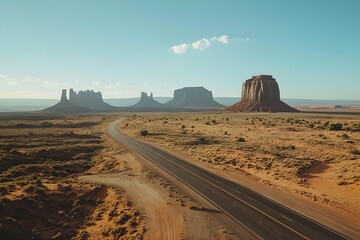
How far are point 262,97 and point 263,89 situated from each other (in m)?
4.88

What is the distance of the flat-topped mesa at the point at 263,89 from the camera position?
174562 millimetres

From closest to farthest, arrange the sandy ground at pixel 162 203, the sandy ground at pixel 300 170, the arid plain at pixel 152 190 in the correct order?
the sandy ground at pixel 162 203
the arid plain at pixel 152 190
the sandy ground at pixel 300 170

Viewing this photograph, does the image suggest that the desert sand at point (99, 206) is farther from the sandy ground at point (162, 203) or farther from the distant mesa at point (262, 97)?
the distant mesa at point (262, 97)

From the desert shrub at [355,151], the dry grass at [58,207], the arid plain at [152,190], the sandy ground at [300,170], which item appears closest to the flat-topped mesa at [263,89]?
the sandy ground at [300,170]

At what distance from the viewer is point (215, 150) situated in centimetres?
4509

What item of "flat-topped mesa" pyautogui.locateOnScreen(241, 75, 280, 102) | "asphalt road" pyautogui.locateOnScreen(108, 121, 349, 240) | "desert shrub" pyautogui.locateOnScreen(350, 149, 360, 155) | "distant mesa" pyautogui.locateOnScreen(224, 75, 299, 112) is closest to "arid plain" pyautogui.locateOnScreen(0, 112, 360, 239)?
"desert shrub" pyautogui.locateOnScreen(350, 149, 360, 155)

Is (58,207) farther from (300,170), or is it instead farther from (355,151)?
(355,151)

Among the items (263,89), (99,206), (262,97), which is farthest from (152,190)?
(263,89)

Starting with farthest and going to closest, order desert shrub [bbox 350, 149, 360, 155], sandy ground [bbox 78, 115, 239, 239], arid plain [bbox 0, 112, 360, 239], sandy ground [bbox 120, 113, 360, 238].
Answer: desert shrub [bbox 350, 149, 360, 155]
sandy ground [bbox 120, 113, 360, 238]
arid plain [bbox 0, 112, 360, 239]
sandy ground [bbox 78, 115, 239, 239]

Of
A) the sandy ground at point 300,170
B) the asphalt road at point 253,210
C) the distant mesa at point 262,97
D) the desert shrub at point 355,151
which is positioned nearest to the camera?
the asphalt road at point 253,210

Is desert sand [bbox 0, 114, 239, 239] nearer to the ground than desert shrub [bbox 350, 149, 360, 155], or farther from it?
nearer to the ground

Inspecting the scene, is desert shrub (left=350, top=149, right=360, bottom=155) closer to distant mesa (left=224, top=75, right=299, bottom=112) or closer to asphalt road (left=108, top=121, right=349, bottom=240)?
asphalt road (left=108, top=121, right=349, bottom=240)

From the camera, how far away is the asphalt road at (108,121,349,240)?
18.2 metres

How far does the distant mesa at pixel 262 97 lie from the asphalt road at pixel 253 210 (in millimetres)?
137713
